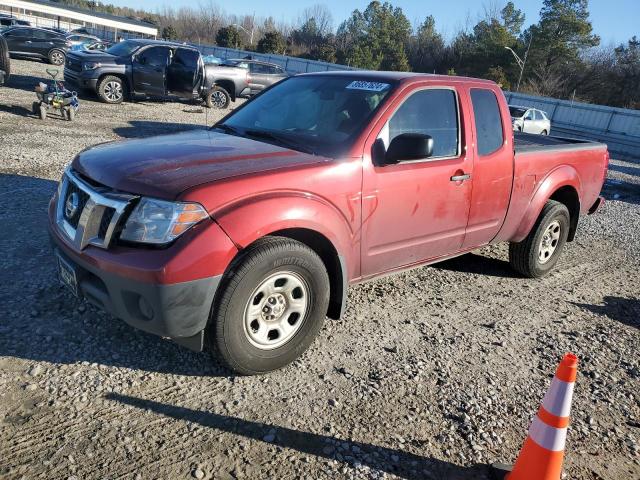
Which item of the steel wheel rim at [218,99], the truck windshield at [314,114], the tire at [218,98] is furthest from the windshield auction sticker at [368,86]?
the steel wheel rim at [218,99]

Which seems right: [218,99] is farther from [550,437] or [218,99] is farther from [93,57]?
[550,437]

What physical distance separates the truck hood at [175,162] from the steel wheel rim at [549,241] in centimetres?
309

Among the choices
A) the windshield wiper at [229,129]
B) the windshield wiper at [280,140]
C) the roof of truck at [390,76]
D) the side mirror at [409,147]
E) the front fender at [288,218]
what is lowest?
the front fender at [288,218]

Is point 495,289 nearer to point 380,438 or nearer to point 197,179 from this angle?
point 380,438

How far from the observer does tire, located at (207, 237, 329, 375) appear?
289 cm

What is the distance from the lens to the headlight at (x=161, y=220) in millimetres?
2730

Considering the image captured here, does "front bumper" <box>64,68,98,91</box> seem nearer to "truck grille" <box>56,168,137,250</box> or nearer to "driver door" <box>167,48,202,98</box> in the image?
"driver door" <box>167,48,202,98</box>

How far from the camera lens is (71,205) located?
10.4 feet

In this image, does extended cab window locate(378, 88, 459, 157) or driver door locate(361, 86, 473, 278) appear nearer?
driver door locate(361, 86, 473, 278)

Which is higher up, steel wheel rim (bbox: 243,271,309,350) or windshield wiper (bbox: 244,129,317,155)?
windshield wiper (bbox: 244,129,317,155)

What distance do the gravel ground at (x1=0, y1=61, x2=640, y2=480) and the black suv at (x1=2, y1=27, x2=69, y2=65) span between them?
22.8 meters

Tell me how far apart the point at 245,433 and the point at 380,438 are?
0.73 m

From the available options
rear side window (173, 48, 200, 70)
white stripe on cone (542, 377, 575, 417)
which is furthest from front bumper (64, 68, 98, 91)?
white stripe on cone (542, 377, 575, 417)

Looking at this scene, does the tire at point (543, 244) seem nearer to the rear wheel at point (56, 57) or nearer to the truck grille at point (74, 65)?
the truck grille at point (74, 65)
